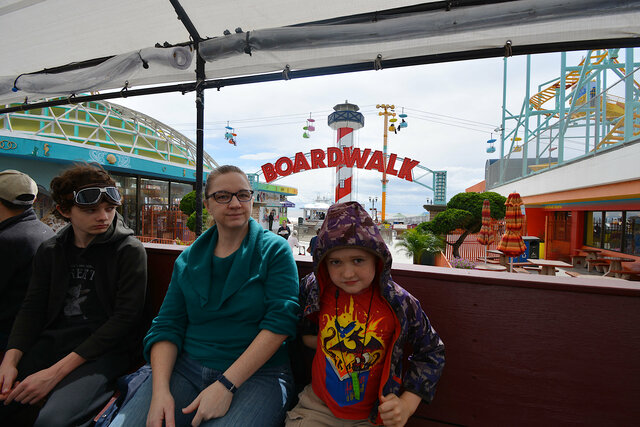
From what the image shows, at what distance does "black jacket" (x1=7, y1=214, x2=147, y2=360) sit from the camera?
1562 millimetres

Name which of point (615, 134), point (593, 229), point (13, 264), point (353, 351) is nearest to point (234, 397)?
point (353, 351)

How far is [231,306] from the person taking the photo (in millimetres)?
1379

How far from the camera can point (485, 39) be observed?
1.78 m

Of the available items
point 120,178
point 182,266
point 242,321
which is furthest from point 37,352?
point 120,178

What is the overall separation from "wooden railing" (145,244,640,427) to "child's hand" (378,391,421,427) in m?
0.39

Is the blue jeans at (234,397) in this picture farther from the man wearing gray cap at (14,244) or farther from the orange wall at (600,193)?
the orange wall at (600,193)

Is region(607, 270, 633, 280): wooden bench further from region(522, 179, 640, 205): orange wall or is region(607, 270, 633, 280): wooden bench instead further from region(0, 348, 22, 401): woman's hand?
region(0, 348, 22, 401): woman's hand

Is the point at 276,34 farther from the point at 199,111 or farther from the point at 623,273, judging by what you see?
the point at 623,273

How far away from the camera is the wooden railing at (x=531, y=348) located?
4.05ft

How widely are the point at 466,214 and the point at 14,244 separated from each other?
10373 millimetres

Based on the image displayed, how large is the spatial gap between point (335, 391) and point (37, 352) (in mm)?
1551

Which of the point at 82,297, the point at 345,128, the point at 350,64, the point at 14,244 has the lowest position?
the point at 82,297

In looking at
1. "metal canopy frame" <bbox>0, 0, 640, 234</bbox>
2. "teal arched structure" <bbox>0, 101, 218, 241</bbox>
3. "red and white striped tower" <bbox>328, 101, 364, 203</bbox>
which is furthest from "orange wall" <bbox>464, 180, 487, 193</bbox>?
"metal canopy frame" <bbox>0, 0, 640, 234</bbox>

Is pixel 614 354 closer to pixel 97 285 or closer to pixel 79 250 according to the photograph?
pixel 97 285
